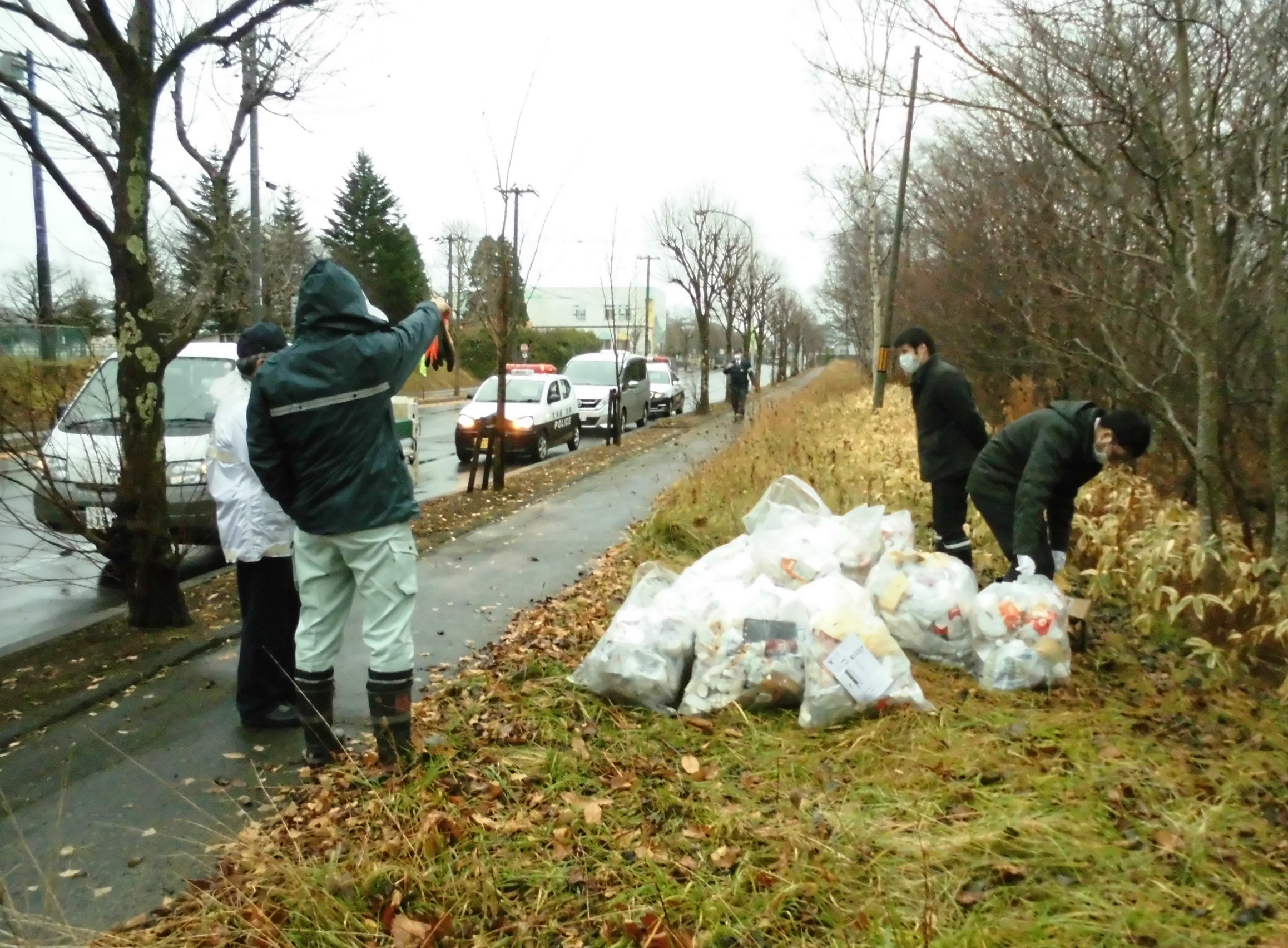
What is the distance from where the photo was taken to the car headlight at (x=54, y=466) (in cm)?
533

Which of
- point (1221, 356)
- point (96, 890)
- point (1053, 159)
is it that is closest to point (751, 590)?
point (96, 890)

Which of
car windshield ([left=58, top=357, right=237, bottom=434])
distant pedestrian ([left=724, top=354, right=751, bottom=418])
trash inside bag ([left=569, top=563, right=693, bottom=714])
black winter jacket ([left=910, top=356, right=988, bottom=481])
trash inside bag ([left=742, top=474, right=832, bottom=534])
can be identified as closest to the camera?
trash inside bag ([left=569, top=563, right=693, bottom=714])

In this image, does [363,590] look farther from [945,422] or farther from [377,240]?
[377,240]

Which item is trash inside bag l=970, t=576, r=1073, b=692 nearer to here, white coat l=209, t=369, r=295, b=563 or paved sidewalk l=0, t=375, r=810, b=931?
paved sidewalk l=0, t=375, r=810, b=931

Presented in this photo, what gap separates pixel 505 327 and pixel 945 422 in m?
6.62

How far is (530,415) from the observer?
17.5m

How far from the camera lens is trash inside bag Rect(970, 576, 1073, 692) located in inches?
182

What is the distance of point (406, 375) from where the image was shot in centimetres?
398

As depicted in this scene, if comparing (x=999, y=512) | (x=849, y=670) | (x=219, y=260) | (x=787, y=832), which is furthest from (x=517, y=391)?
(x=787, y=832)

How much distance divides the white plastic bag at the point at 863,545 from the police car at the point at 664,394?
986 inches

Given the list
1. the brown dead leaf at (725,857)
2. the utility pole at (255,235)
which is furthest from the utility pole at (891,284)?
the brown dead leaf at (725,857)

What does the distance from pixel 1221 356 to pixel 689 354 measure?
83676 mm

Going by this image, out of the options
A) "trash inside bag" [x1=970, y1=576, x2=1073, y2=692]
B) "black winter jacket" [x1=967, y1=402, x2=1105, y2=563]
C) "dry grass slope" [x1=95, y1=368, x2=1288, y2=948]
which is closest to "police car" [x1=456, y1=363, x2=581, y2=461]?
"black winter jacket" [x1=967, y1=402, x2=1105, y2=563]

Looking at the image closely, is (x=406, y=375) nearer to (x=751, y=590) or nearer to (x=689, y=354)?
(x=751, y=590)
